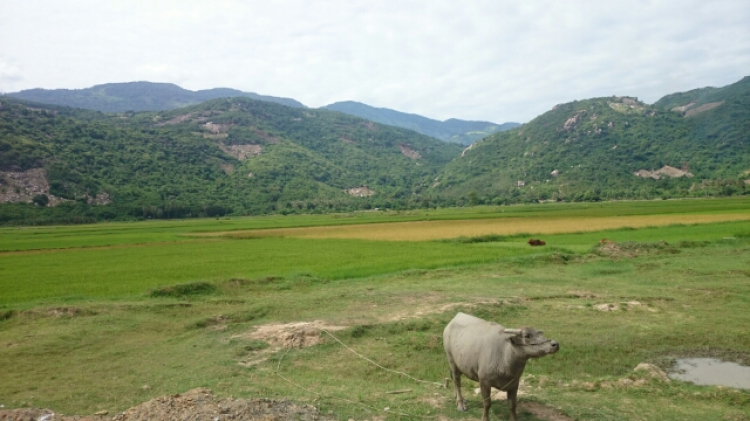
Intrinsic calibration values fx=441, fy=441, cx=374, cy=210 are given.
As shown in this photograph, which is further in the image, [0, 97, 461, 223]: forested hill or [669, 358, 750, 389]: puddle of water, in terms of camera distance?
[0, 97, 461, 223]: forested hill

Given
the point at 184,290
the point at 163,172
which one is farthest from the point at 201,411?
the point at 163,172

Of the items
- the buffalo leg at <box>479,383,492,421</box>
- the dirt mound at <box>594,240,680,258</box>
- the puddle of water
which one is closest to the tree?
the dirt mound at <box>594,240,680,258</box>

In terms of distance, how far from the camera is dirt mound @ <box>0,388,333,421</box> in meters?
7.06

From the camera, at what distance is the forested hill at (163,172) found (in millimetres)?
86312

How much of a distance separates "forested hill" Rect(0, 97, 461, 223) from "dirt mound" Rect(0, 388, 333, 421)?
270 feet

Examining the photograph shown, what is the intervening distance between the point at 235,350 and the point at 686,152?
151 m

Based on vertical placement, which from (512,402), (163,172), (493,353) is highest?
(163,172)

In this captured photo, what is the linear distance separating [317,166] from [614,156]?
10178 cm

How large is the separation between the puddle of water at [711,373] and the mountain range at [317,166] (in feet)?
295

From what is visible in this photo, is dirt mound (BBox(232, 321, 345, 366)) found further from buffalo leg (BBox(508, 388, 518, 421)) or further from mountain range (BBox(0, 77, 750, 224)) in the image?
mountain range (BBox(0, 77, 750, 224))

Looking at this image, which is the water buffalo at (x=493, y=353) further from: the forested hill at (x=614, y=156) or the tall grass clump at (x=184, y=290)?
the forested hill at (x=614, y=156)

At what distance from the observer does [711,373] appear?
31.0ft

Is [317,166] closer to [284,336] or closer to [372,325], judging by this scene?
[372,325]

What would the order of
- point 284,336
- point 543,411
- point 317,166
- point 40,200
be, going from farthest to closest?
1. point 317,166
2. point 40,200
3. point 284,336
4. point 543,411
